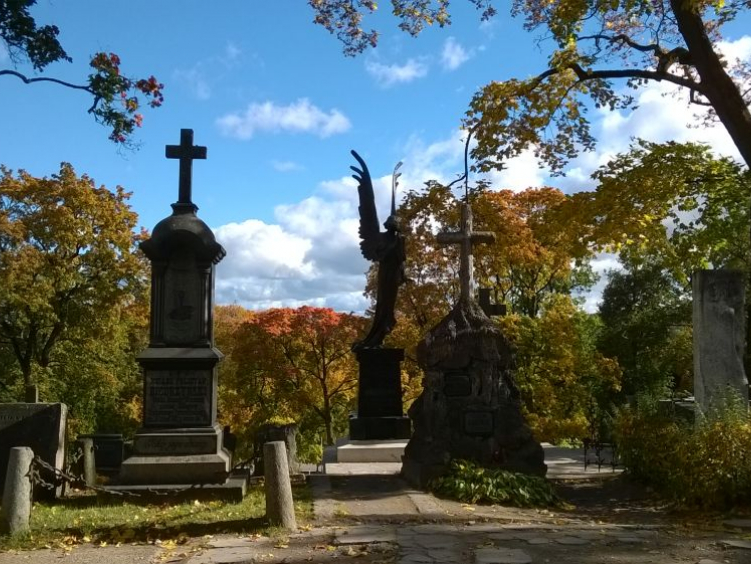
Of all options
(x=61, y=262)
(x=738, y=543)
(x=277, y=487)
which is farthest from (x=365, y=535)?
(x=61, y=262)

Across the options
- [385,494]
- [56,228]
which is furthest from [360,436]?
[56,228]

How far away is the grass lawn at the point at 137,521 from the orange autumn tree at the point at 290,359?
16.8 metres

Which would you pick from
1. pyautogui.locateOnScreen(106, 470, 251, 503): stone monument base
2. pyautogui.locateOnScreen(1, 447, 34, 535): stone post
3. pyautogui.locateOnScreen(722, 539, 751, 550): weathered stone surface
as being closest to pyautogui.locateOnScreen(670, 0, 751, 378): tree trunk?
pyautogui.locateOnScreen(722, 539, 751, 550): weathered stone surface

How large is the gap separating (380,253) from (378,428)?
10.4ft

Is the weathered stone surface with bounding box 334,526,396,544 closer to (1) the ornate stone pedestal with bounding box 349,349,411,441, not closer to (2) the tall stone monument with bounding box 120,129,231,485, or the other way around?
(2) the tall stone monument with bounding box 120,129,231,485

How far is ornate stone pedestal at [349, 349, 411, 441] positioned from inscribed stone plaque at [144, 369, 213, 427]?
11.5ft

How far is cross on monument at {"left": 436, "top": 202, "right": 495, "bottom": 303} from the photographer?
432 inches

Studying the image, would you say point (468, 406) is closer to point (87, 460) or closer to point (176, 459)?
point (176, 459)

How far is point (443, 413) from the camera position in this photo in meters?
10.0

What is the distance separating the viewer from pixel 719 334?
10.3 metres

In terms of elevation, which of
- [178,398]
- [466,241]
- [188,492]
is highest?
[466,241]

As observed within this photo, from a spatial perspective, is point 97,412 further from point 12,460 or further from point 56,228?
point 12,460

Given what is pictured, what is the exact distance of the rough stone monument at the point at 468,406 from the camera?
32.0ft

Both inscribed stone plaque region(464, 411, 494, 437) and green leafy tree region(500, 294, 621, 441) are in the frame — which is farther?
green leafy tree region(500, 294, 621, 441)
